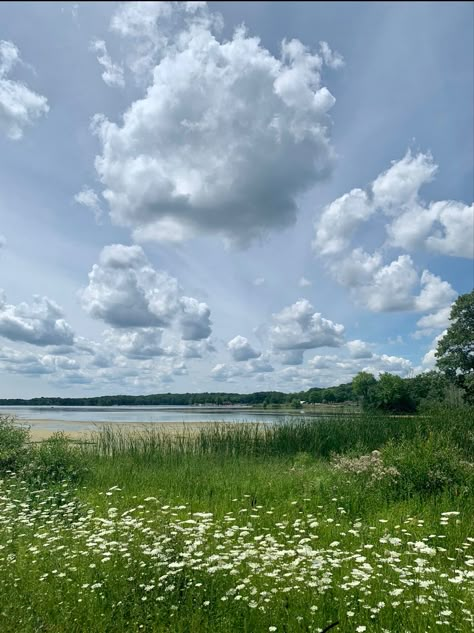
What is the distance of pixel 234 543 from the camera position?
5.96 m

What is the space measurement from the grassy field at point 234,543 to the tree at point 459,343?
1183 inches

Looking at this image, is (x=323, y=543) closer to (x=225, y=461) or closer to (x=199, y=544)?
(x=199, y=544)

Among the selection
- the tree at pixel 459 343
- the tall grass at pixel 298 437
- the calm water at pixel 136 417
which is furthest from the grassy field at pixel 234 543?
the tree at pixel 459 343

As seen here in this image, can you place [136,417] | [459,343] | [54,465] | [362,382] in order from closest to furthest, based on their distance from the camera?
[54,465]
[459,343]
[136,417]
[362,382]

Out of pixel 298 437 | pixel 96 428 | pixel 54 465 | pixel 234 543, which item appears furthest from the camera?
pixel 96 428

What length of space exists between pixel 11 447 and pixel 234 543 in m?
7.98

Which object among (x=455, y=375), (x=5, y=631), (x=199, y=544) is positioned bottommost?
(x=5, y=631)

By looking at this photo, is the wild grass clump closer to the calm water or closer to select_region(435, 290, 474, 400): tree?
the calm water

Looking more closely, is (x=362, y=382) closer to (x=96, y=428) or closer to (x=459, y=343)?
(x=459, y=343)

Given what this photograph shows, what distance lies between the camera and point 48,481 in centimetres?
988

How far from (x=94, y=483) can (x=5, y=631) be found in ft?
20.6

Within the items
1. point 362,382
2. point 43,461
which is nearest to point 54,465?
point 43,461

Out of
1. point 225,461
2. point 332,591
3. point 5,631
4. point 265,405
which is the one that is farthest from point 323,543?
point 265,405

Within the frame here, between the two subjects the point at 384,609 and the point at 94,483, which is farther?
the point at 94,483
